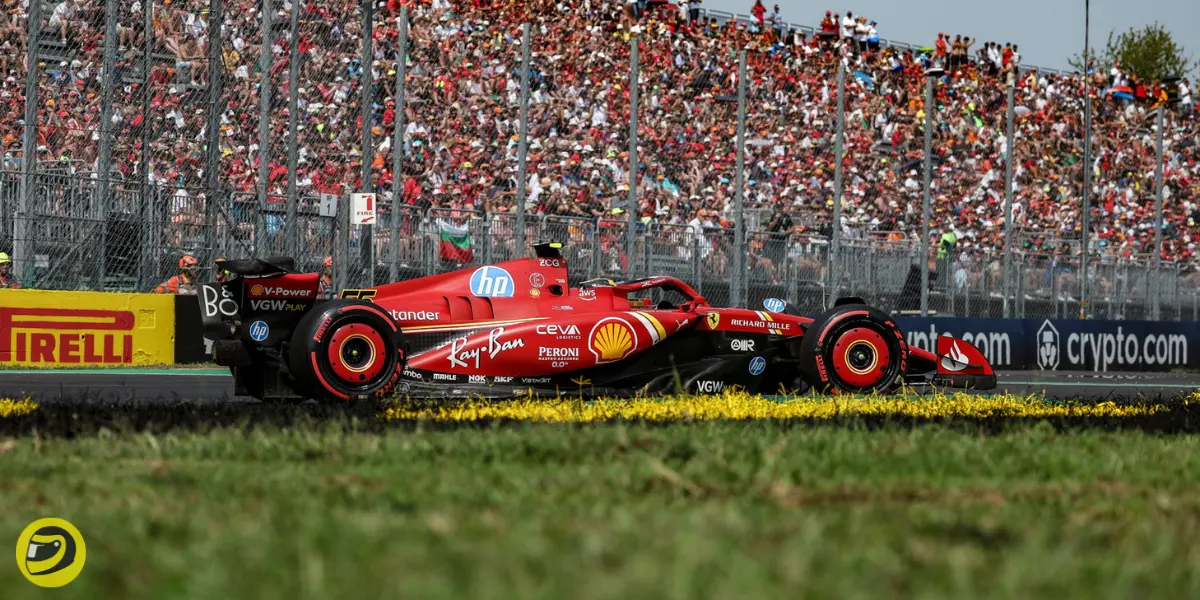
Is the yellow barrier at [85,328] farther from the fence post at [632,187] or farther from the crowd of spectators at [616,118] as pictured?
the fence post at [632,187]

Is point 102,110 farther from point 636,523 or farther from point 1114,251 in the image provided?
point 1114,251

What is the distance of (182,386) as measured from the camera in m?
12.7

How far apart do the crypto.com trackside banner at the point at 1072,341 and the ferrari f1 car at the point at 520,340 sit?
9664mm

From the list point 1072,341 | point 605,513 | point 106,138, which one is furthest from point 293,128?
point 605,513

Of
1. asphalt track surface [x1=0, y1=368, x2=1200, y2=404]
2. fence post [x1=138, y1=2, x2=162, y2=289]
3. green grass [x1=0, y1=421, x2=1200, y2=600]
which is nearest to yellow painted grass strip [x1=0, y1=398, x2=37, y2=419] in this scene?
asphalt track surface [x1=0, y1=368, x2=1200, y2=404]

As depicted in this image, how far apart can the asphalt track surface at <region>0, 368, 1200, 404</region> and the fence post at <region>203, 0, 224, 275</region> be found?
1.55 meters

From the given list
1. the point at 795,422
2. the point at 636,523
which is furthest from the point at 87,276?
the point at 636,523

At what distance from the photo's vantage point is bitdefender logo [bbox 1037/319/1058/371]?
21.9 meters

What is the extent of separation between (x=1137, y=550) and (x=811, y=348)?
732 centimetres

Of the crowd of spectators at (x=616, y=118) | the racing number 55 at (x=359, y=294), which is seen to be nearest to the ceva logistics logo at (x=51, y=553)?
the racing number 55 at (x=359, y=294)

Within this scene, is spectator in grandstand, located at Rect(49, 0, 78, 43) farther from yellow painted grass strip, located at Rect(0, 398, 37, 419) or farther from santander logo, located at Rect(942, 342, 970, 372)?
santander logo, located at Rect(942, 342, 970, 372)

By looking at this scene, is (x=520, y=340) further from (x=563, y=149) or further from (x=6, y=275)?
(x=563, y=149)

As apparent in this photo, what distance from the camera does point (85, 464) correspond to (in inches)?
183

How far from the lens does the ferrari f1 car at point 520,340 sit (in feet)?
30.6
